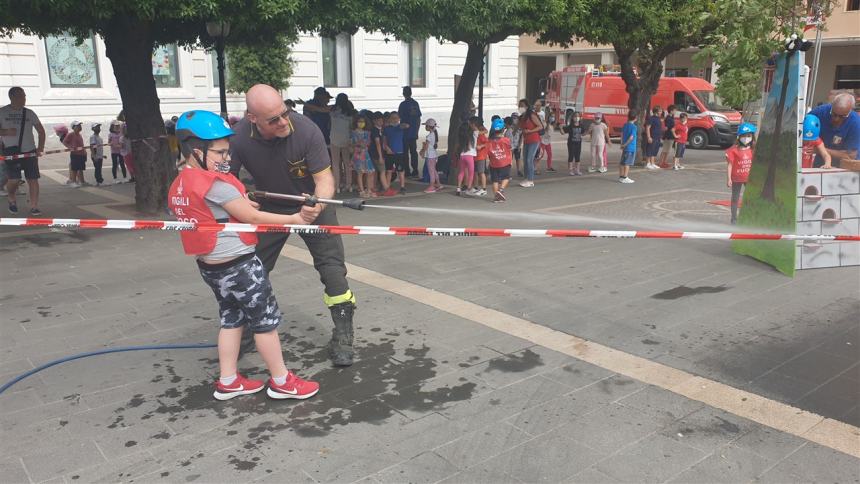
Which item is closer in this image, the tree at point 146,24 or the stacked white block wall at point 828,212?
the stacked white block wall at point 828,212

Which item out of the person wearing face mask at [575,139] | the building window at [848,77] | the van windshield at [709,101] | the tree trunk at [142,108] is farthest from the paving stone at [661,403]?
the building window at [848,77]

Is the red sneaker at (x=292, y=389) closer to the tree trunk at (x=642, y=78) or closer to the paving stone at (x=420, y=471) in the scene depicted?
the paving stone at (x=420, y=471)

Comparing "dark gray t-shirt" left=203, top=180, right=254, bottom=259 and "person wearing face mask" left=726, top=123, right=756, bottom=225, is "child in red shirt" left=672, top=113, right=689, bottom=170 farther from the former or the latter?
"dark gray t-shirt" left=203, top=180, right=254, bottom=259

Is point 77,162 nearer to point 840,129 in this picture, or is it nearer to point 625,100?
point 840,129

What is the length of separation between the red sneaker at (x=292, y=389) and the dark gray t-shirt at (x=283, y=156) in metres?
1.19

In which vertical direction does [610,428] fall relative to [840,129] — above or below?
below

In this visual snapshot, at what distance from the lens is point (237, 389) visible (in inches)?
148

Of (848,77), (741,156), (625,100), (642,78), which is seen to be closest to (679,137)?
(642,78)

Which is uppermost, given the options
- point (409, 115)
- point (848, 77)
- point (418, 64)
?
point (418, 64)

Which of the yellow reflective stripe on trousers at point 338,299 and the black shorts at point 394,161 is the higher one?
the black shorts at point 394,161

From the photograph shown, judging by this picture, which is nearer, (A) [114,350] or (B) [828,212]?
(A) [114,350]

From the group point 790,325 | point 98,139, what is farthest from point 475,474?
point 98,139

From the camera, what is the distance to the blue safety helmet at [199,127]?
330 cm

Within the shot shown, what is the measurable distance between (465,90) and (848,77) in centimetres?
2779
